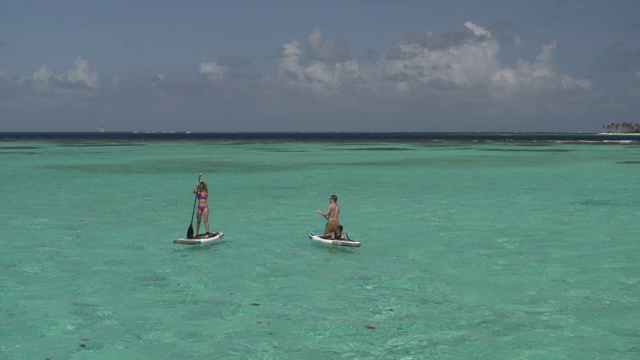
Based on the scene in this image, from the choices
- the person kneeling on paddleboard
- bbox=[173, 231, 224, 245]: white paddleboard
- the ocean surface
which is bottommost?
the ocean surface

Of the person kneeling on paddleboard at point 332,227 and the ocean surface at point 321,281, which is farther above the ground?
the person kneeling on paddleboard at point 332,227

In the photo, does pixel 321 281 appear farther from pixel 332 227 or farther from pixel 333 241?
pixel 332 227

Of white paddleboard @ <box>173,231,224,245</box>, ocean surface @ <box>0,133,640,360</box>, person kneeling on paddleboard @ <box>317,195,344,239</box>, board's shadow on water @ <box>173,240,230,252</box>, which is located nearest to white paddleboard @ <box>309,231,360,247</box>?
person kneeling on paddleboard @ <box>317,195,344,239</box>

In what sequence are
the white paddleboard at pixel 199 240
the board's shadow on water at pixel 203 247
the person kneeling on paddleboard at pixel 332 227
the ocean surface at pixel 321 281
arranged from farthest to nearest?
the white paddleboard at pixel 199 240
the person kneeling on paddleboard at pixel 332 227
the board's shadow on water at pixel 203 247
the ocean surface at pixel 321 281

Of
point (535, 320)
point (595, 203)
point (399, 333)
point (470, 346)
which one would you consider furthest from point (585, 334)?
point (595, 203)

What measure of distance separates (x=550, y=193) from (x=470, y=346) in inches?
1208

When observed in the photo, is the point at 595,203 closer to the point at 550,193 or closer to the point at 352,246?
the point at 550,193

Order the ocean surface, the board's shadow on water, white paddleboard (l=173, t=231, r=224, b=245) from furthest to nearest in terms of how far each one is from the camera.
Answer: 1. white paddleboard (l=173, t=231, r=224, b=245)
2. the board's shadow on water
3. the ocean surface

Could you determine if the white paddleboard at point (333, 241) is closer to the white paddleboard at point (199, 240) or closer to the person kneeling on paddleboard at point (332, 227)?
the person kneeling on paddleboard at point (332, 227)

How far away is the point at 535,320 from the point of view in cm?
1485

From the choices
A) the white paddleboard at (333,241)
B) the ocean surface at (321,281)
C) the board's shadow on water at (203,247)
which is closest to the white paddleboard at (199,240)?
the board's shadow on water at (203,247)

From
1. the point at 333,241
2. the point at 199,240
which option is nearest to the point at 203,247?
the point at 199,240

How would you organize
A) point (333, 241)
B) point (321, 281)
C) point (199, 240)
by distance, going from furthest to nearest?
1. point (199, 240)
2. point (333, 241)
3. point (321, 281)

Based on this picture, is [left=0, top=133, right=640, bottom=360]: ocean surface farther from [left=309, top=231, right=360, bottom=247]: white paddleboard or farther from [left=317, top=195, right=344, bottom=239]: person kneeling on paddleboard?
[left=317, top=195, right=344, bottom=239]: person kneeling on paddleboard
